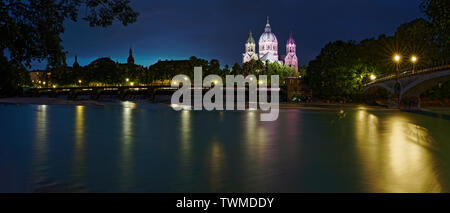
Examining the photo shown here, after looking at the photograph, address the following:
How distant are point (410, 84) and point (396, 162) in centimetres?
4163

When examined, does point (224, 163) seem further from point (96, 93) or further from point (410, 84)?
point (96, 93)

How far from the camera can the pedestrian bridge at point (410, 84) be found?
1909 inches

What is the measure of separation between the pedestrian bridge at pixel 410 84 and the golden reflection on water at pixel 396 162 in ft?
81.9

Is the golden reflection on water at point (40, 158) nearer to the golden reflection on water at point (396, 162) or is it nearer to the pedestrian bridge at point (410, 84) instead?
the golden reflection on water at point (396, 162)

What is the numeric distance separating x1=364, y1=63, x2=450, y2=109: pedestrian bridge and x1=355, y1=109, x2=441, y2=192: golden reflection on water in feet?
81.9

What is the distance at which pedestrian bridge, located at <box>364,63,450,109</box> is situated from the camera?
48.5 m

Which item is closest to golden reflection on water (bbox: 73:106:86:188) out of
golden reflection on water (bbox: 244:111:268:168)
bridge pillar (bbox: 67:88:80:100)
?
golden reflection on water (bbox: 244:111:268:168)

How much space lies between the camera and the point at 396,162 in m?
15.8

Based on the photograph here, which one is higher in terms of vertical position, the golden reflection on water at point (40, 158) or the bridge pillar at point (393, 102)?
the bridge pillar at point (393, 102)

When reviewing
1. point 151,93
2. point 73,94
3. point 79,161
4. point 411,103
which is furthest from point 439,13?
point 73,94

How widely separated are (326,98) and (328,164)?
70281mm

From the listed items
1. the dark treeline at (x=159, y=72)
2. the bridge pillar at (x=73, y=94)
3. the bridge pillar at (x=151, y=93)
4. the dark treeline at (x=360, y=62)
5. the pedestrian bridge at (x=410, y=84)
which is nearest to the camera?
the pedestrian bridge at (x=410, y=84)

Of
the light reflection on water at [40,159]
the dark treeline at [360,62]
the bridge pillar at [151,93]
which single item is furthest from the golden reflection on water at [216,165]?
the bridge pillar at [151,93]
